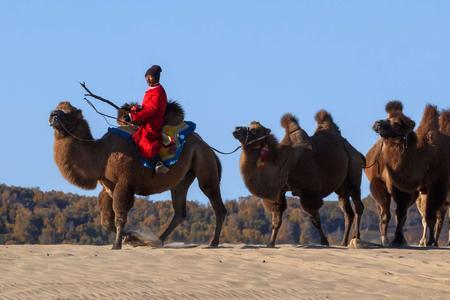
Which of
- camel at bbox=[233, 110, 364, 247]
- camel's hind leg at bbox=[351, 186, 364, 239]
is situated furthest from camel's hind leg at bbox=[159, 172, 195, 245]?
camel's hind leg at bbox=[351, 186, 364, 239]

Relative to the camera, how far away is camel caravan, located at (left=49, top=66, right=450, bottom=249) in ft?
61.1

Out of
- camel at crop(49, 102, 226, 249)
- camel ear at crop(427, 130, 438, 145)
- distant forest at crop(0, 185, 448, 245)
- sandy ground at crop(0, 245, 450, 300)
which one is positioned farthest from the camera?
distant forest at crop(0, 185, 448, 245)

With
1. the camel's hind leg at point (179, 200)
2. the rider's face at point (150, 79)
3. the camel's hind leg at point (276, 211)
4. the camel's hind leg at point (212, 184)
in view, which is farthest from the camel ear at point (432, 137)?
the rider's face at point (150, 79)

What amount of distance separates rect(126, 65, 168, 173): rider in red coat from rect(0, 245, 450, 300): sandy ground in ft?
3.82

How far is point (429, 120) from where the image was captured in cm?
2233

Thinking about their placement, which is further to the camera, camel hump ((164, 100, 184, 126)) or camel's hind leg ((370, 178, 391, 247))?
camel's hind leg ((370, 178, 391, 247))

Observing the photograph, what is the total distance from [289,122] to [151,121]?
3.79 meters

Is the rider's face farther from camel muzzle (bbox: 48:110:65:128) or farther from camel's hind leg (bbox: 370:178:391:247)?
camel's hind leg (bbox: 370:178:391:247)

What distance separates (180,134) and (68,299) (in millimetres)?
5760

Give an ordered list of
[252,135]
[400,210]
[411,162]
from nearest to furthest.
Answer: [252,135], [411,162], [400,210]

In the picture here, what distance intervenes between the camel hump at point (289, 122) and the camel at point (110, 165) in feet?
9.73

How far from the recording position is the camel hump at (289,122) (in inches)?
864

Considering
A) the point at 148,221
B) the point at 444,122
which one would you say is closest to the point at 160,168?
the point at 444,122

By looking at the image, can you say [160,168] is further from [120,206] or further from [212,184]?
[212,184]
